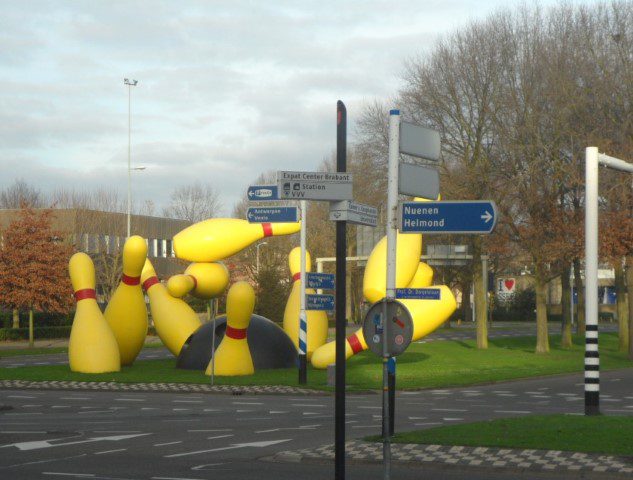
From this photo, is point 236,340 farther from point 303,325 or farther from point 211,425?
point 211,425

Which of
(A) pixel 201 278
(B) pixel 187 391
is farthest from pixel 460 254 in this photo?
(B) pixel 187 391

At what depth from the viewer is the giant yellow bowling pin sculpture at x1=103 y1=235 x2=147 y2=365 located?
32.4 m

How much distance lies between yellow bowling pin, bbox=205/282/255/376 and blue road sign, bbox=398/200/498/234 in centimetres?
1928

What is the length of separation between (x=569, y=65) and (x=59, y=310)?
25.5 m

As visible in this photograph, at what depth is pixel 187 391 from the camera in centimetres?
2695

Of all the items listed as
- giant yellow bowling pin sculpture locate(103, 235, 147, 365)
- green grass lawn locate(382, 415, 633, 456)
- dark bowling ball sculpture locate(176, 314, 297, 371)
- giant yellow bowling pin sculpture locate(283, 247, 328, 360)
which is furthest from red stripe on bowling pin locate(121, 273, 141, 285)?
green grass lawn locate(382, 415, 633, 456)

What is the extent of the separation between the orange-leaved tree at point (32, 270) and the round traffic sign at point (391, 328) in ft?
135

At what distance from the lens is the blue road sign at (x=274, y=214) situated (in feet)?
→ 88.2

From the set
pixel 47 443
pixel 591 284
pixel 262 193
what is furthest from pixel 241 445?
pixel 262 193

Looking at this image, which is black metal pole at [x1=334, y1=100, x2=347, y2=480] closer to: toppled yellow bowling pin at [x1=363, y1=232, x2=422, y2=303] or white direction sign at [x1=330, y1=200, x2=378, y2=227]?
white direction sign at [x1=330, y1=200, x2=378, y2=227]

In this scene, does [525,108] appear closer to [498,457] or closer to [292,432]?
[292,432]

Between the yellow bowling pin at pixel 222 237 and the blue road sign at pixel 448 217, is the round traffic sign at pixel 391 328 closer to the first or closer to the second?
the blue road sign at pixel 448 217

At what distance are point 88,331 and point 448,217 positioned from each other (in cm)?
2207

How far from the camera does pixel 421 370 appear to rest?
114ft
